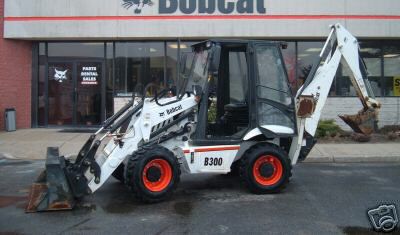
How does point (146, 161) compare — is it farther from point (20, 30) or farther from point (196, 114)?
point (20, 30)

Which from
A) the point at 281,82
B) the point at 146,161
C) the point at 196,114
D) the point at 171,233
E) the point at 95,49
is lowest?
the point at 171,233

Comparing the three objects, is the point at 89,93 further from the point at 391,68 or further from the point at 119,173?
the point at 391,68

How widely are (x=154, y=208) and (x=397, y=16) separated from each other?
13.4 meters

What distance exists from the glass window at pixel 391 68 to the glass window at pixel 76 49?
10315 mm

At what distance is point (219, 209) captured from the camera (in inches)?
285

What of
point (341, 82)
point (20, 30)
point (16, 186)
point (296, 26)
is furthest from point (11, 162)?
point (341, 82)

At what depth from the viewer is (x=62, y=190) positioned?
7.09 meters

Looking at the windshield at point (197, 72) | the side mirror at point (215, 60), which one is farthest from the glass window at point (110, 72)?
the side mirror at point (215, 60)

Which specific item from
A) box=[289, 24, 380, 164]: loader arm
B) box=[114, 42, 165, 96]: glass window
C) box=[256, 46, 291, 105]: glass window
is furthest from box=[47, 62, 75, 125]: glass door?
box=[289, 24, 380, 164]: loader arm

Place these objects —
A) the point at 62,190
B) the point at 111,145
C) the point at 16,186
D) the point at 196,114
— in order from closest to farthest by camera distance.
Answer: the point at 62,190, the point at 111,145, the point at 196,114, the point at 16,186

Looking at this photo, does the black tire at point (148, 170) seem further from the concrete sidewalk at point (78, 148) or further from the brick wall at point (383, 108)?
the brick wall at point (383, 108)

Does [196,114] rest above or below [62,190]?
above

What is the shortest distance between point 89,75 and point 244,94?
10880 mm

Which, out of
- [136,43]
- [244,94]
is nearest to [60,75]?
[136,43]
